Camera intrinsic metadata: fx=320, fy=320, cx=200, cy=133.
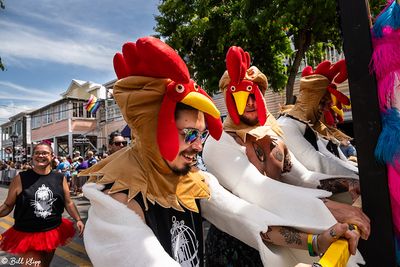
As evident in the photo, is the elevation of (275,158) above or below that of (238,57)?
below

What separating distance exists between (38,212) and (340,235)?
9.55ft

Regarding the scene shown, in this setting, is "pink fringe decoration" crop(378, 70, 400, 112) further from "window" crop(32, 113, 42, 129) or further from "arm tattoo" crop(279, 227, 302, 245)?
"window" crop(32, 113, 42, 129)

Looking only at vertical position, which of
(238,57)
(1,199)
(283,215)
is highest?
(238,57)

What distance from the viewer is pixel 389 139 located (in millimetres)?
1098

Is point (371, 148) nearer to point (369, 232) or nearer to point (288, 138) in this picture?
point (369, 232)

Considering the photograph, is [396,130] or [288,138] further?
[288,138]

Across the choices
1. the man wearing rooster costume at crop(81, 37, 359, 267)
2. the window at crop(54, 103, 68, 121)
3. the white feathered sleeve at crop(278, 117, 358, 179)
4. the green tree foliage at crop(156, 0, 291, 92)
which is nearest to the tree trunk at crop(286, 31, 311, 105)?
the green tree foliage at crop(156, 0, 291, 92)

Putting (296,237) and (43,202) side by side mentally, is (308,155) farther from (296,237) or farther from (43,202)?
(43,202)

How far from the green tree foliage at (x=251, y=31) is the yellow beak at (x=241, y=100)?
4558 mm

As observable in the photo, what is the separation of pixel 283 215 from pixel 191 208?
430mm

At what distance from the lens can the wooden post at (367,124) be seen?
3.73 feet

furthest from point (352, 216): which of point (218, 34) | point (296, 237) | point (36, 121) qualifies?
point (36, 121)

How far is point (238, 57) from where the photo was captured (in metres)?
2.03

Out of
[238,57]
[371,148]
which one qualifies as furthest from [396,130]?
[238,57]
